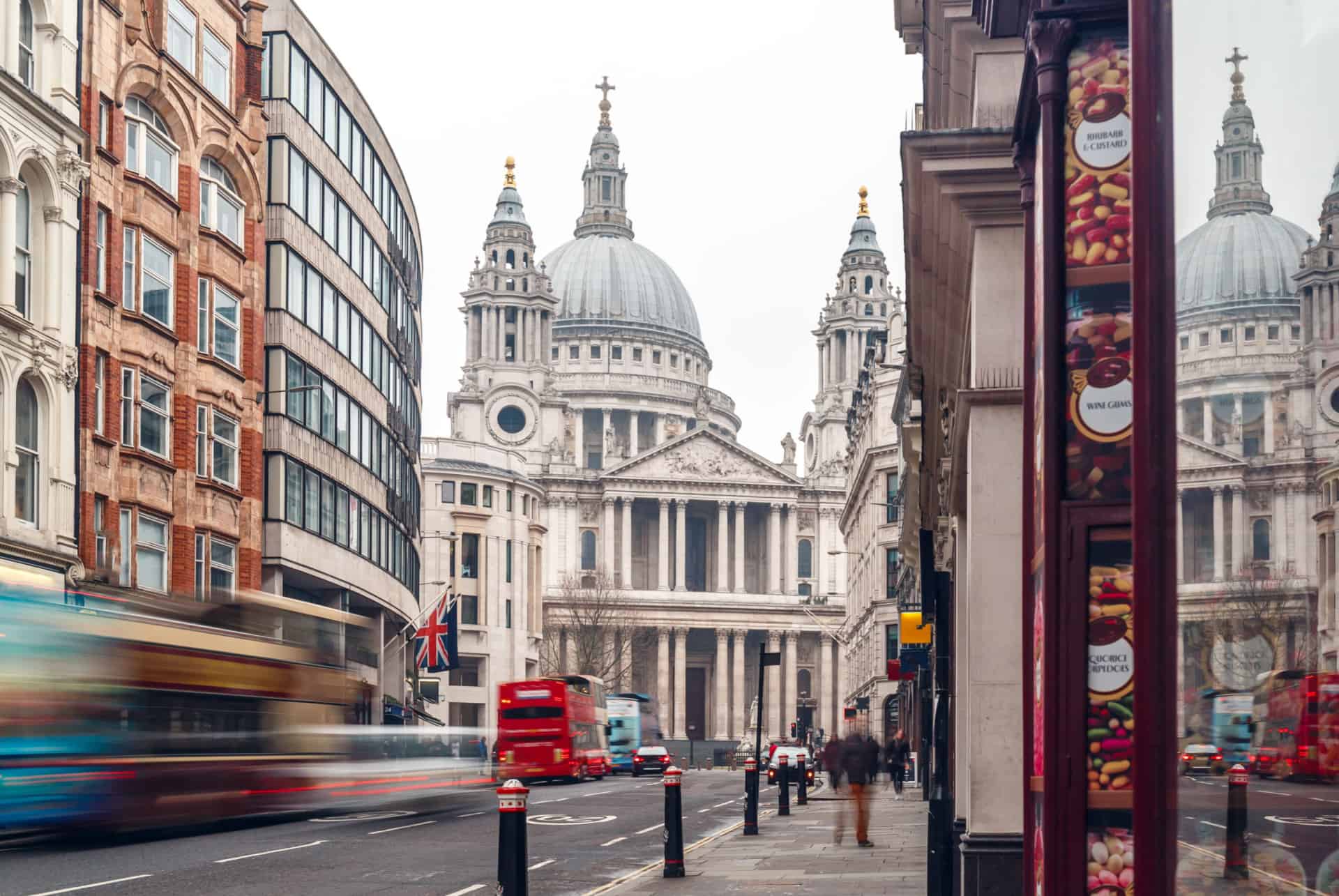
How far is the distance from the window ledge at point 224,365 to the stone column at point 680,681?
106m

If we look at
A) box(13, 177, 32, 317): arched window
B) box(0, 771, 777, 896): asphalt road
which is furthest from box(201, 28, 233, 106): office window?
box(0, 771, 777, 896): asphalt road

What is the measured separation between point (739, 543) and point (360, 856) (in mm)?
127889

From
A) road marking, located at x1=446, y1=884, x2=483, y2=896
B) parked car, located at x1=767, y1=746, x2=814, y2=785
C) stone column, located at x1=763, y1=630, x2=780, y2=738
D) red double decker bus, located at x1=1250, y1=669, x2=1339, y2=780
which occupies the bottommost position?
stone column, located at x1=763, y1=630, x2=780, y2=738

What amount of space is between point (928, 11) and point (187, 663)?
13.2m

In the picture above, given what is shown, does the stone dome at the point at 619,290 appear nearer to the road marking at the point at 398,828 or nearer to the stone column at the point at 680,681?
the stone column at the point at 680,681

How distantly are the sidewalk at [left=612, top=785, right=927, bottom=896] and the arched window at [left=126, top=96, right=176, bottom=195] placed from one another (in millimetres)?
18321

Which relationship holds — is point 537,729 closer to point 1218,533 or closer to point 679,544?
point 1218,533

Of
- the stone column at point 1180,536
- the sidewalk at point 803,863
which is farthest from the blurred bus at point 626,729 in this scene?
the stone column at point 1180,536

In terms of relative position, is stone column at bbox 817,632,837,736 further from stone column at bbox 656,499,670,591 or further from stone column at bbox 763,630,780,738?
stone column at bbox 656,499,670,591

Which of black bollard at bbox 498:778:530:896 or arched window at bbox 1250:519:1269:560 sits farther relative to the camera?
black bollard at bbox 498:778:530:896

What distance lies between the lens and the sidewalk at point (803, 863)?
1822 cm

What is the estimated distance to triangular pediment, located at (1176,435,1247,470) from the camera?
13.3 feet

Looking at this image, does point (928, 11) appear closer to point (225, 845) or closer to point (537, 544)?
point (225, 845)

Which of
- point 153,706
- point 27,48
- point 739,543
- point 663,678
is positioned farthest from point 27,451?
point 739,543
